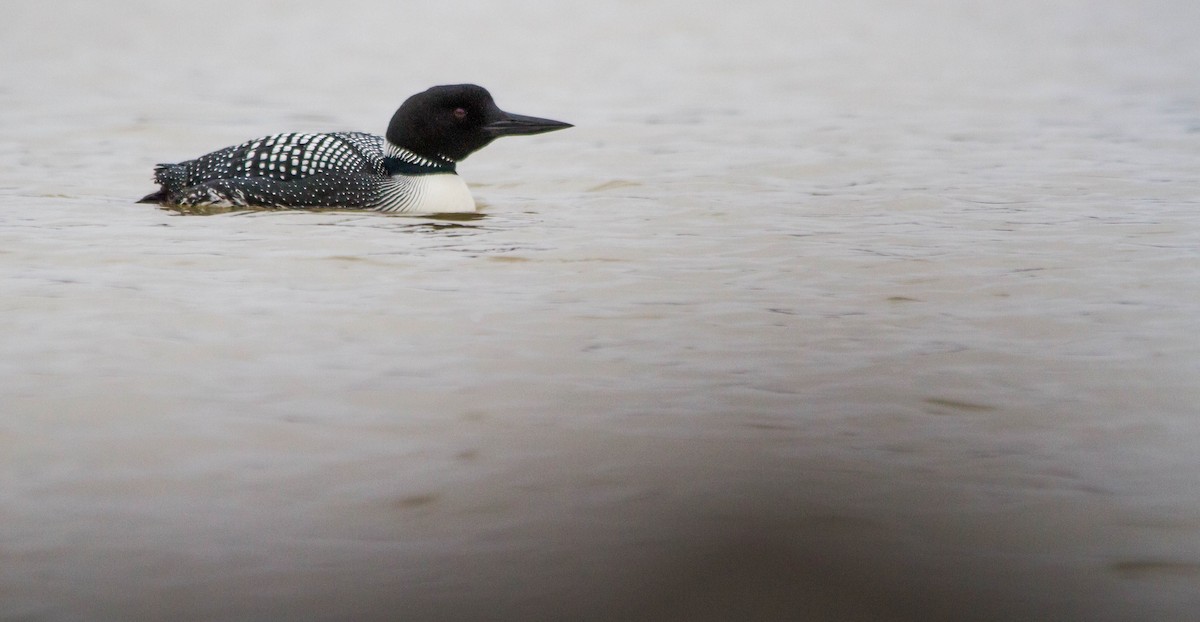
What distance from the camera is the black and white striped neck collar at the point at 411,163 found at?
6.29m

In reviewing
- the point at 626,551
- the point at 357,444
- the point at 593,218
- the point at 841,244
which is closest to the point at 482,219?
the point at 593,218

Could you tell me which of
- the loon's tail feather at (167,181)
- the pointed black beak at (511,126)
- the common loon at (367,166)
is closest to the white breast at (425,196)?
the common loon at (367,166)

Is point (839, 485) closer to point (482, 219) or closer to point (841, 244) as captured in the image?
point (841, 244)

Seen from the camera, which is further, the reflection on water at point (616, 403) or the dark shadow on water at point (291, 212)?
the dark shadow on water at point (291, 212)

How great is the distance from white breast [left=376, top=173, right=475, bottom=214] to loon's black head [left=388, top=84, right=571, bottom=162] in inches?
4.9

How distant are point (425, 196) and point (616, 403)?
10.6ft

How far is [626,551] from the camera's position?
2.33m

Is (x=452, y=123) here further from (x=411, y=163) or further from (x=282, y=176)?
(x=282, y=176)

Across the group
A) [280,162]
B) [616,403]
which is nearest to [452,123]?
[280,162]

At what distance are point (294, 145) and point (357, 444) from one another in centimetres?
355

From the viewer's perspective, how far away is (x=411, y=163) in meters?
6.30

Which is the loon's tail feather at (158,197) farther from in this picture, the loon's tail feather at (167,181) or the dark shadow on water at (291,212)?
the dark shadow on water at (291,212)

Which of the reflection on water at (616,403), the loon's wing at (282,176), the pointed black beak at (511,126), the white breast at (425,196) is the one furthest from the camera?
the pointed black beak at (511,126)

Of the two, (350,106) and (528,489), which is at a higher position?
(350,106)
